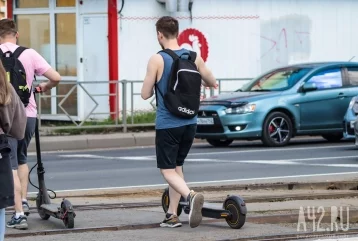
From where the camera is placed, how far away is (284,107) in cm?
1939

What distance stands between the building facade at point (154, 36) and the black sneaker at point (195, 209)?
13860 millimetres

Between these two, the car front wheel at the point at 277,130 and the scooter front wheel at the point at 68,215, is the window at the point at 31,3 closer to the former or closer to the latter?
the car front wheel at the point at 277,130

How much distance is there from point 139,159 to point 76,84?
5.12 m

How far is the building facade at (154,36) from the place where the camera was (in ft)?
78.2

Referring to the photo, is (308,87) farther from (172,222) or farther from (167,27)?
(167,27)

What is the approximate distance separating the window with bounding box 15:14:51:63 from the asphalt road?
5.20 meters

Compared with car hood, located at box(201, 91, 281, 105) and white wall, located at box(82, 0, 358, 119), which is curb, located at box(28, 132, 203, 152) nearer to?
car hood, located at box(201, 91, 281, 105)

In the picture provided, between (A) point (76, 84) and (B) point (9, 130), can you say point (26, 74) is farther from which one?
(A) point (76, 84)

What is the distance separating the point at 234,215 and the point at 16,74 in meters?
2.27

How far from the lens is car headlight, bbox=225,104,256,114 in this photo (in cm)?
1909

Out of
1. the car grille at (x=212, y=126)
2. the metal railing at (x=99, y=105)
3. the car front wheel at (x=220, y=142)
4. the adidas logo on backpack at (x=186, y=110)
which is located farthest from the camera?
the metal railing at (x=99, y=105)

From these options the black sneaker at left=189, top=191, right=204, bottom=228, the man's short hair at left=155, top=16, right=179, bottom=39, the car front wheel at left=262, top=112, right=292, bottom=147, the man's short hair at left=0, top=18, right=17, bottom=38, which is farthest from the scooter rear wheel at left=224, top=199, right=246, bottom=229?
the car front wheel at left=262, top=112, right=292, bottom=147

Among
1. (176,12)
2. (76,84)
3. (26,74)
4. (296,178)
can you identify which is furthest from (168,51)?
(176,12)

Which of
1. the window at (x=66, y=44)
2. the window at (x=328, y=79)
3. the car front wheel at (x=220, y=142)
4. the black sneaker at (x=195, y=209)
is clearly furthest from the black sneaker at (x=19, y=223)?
the window at (x=66, y=44)
